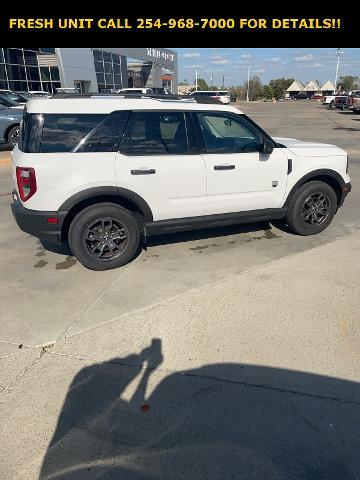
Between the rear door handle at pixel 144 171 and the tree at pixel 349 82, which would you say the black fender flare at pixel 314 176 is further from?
the tree at pixel 349 82

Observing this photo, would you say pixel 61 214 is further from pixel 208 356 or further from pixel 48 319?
pixel 208 356

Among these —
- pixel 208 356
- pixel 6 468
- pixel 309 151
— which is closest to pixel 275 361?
pixel 208 356

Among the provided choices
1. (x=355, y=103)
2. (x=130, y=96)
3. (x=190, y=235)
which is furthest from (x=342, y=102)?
(x=130, y=96)

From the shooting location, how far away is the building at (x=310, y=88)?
111 metres

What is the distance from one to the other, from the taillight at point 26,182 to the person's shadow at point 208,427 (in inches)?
77.0

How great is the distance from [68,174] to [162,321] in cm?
177

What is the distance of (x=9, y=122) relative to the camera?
10828 millimetres

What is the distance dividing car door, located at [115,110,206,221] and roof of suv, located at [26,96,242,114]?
84 mm

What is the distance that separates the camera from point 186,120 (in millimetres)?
4070

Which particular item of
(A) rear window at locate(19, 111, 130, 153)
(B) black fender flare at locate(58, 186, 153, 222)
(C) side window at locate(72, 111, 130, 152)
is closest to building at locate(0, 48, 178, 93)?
(A) rear window at locate(19, 111, 130, 153)

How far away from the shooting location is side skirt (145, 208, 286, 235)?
4168 mm

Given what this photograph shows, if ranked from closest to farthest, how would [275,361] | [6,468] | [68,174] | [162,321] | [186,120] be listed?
[6,468] < [275,361] < [162,321] < [68,174] < [186,120]

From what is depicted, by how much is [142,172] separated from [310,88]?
130 meters

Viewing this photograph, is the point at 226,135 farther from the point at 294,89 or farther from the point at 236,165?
the point at 294,89
